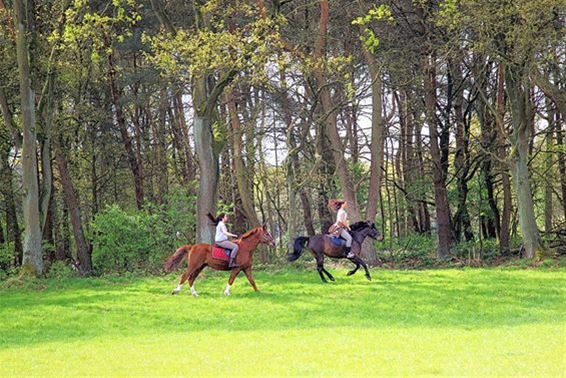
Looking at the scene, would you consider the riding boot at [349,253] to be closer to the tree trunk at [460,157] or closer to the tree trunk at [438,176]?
the tree trunk at [438,176]

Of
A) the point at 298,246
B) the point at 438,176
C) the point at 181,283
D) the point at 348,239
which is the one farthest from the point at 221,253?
the point at 438,176

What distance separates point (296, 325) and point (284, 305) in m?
2.38

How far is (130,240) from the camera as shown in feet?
88.1

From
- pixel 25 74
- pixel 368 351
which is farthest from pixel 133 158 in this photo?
pixel 368 351

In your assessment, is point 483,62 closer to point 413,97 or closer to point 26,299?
point 413,97

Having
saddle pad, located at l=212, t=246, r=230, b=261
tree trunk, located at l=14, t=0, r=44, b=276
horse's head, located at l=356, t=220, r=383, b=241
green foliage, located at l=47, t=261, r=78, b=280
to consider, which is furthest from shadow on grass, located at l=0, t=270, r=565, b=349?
green foliage, located at l=47, t=261, r=78, b=280

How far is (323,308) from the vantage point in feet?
51.0

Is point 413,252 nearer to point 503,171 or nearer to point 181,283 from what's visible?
point 503,171

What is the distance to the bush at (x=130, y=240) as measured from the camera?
26.5 metres

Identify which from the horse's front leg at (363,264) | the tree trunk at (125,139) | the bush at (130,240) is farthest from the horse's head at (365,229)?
the tree trunk at (125,139)

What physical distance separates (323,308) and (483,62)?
16.0 meters

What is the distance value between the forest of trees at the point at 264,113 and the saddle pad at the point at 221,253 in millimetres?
5742

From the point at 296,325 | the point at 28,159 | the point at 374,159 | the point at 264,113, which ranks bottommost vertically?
the point at 296,325

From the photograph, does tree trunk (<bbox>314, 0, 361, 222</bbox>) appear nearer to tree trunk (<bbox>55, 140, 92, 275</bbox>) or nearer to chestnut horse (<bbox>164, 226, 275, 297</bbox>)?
chestnut horse (<bbox>164, 226, 275, 297</bbox>)
